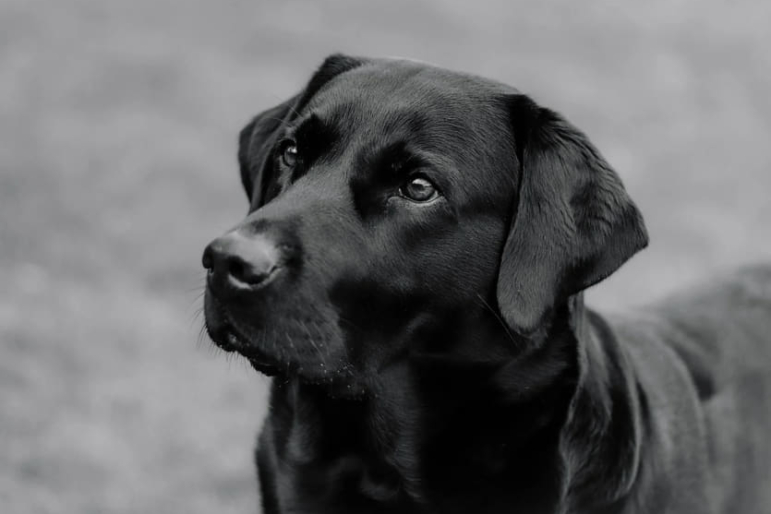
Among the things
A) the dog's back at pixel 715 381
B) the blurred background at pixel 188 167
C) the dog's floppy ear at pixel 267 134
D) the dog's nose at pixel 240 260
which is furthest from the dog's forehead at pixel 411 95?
the blurred background at pixel 188 167

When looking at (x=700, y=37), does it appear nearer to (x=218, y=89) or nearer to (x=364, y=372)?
(x=218, y=89)

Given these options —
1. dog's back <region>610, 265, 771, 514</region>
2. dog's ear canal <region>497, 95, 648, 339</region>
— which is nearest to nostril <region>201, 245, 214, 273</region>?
dog's ear canal <region>497, 95, 648, 339</region>

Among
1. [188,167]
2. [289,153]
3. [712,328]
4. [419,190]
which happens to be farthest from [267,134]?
[188,167]

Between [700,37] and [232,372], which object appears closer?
[232,372]

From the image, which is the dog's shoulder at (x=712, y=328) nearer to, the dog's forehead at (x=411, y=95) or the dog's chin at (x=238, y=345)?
the dog's forehead at (x=411, y=95)

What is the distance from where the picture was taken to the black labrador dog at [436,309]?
3.09 metres

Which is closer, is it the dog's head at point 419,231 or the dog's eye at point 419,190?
the dog's head at point 419,231

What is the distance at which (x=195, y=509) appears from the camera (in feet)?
16.5

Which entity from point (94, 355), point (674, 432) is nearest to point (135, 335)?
point (94, 355)

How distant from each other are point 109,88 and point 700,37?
737 cm

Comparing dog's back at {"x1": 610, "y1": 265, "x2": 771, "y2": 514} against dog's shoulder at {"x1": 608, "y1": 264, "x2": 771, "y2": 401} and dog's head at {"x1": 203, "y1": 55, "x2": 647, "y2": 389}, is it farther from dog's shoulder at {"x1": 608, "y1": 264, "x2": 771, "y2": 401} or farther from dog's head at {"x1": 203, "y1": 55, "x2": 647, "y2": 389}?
dog's head at {"x1": 203, "y1": 55, "x2": 647, "y2": 389}

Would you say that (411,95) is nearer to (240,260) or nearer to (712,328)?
Answer: (240,260)

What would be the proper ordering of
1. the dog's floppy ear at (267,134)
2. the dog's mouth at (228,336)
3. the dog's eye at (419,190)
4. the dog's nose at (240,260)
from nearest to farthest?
the dog's nose at (240,260) → the dog's mouth at (228,336) → the dog's eye at (419,190) → the dog's floppy ear at (267,134)

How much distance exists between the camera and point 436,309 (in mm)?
3262
